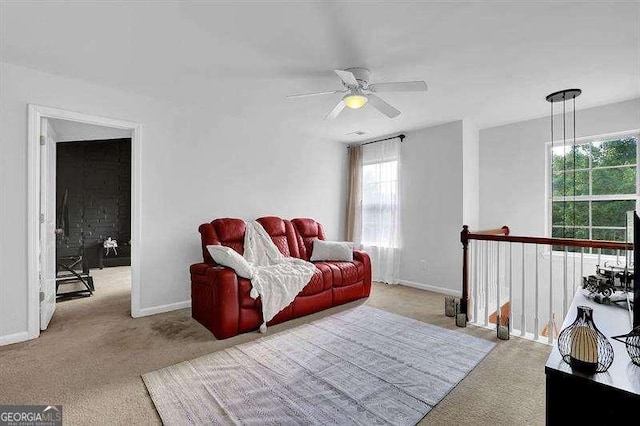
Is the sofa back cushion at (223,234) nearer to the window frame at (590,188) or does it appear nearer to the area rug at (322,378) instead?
the area rug at (322,378)

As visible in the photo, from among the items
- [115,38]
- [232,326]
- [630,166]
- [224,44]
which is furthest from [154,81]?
[630,166]

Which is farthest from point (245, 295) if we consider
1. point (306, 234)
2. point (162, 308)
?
point (306, 234)

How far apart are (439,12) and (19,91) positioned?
346cm

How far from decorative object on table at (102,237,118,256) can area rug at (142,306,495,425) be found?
16.5 ft

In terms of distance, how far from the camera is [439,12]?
1894 mm

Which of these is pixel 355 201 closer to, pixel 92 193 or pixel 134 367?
pixel 134 367

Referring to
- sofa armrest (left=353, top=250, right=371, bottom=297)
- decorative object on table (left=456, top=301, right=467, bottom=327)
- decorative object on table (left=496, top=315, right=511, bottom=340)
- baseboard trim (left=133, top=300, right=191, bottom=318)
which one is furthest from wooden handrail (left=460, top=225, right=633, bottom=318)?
baseboard trim (left=133, top=300, right=191, bottom=318)

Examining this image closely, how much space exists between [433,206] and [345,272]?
5.74ft

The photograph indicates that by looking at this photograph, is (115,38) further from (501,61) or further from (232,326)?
(501,61)

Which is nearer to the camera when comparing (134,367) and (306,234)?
(134,367)

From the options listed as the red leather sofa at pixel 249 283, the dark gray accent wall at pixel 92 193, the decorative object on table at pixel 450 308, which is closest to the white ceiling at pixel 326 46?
the red leather sofa at pixel 249 283

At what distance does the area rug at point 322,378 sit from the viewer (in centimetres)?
168

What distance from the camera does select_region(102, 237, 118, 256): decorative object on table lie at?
6035 mm

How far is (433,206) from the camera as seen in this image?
4375 mm
